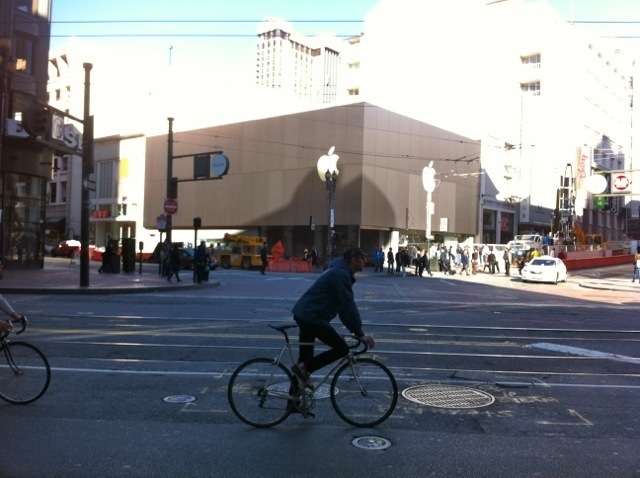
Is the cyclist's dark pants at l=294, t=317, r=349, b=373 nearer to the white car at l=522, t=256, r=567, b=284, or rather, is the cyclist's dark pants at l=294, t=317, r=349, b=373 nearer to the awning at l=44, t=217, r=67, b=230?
the white car at l=522, t=256, r=567, b=284

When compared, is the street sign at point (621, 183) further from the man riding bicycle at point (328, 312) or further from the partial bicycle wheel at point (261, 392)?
the partial bicycle wheel at point (261, 392)

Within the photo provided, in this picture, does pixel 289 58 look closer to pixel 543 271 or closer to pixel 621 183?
pixel 621 183

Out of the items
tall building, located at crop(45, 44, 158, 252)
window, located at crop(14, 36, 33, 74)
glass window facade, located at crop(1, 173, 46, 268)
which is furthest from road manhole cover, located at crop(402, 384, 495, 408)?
tall building, located at crop(45, 44, 158, 252)

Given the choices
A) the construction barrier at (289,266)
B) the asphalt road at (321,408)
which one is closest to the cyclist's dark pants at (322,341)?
the asphalt road at (321,408)

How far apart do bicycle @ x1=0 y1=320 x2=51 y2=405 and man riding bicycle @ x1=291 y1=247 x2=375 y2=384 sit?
109 inches

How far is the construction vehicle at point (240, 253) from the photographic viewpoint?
41.7 meters

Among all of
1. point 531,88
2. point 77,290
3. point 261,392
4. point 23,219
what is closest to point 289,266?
point 23,219

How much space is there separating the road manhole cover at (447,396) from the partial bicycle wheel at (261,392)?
1.72 metres

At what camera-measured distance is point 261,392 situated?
575cm

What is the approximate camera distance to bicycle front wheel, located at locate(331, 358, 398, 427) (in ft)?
18.7

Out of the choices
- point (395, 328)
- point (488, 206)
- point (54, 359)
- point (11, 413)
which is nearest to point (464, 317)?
point (395, 328)

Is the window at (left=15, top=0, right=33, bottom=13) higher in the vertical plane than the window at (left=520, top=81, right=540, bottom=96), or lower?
lower

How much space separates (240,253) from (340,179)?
11264mm

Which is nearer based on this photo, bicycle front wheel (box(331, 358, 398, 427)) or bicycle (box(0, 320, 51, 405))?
bicycle front wheel (box(331, 358, 398, 427))
